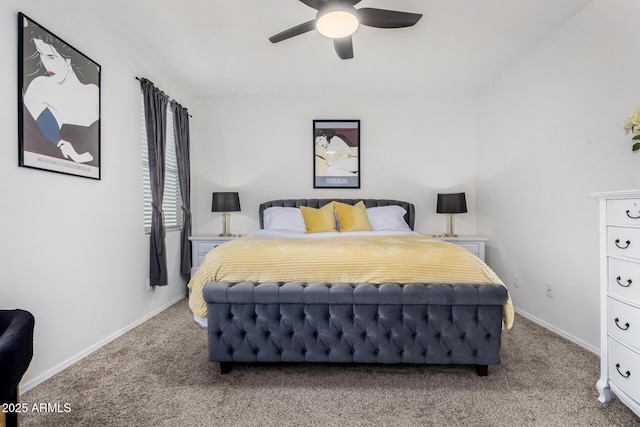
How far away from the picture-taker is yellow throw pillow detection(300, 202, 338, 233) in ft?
12.4

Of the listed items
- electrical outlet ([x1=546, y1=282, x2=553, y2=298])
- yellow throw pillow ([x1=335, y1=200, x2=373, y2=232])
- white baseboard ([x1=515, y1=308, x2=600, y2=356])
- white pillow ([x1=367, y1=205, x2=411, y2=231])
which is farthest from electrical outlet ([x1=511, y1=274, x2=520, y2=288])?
yellow throw pillow ([x1=335, y1=200, x2=373, y2=232])

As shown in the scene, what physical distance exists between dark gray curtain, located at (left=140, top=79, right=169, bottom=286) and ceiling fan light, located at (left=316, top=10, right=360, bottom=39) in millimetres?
2027

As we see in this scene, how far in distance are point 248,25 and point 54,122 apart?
65.0 inches

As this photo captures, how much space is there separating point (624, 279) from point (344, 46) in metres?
2.31

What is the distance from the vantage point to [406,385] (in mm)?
1979

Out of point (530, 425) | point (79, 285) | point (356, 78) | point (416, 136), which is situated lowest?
point (530, 425)

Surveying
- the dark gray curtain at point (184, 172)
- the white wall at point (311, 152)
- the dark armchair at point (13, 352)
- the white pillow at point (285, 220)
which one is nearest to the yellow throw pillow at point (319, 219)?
the white pillow at point (285, 220)

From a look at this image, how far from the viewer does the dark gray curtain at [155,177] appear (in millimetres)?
3232

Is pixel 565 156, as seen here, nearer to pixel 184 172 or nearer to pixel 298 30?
pixel 298 30

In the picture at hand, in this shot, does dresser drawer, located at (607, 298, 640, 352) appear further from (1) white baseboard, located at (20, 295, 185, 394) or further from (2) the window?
(2) the window

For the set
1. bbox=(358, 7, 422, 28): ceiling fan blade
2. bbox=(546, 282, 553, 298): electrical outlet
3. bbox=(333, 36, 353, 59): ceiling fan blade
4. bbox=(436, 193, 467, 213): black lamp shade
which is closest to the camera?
bbox=(358, 7, 422, 28): ceiling fan blade

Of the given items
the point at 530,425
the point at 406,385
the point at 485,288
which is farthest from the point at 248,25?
the point at 530,425

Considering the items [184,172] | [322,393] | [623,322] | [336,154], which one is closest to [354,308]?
[322,393]

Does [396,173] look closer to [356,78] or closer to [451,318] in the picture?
[356,78]
